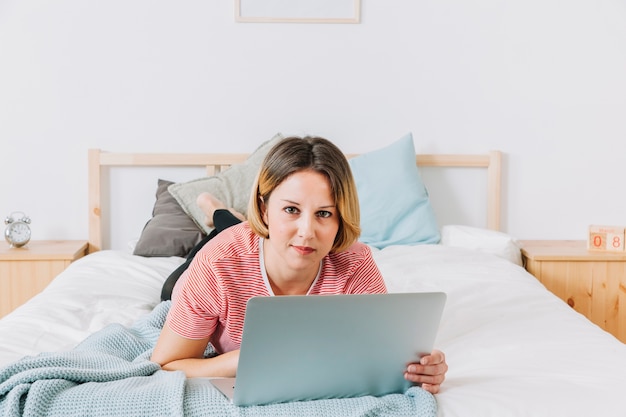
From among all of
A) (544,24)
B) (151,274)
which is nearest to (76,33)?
(151,274)

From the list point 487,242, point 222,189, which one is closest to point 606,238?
point 487,242

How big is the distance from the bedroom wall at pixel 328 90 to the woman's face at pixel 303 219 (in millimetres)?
1720

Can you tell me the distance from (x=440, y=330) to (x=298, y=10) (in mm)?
1695

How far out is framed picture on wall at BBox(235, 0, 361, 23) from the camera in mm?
3061

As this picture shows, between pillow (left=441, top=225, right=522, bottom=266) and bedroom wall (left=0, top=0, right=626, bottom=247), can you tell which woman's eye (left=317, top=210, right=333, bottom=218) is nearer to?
pillow (left=441, top=225, right=522, bottom=266)

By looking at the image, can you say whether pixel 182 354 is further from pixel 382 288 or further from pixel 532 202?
pixel 532 202

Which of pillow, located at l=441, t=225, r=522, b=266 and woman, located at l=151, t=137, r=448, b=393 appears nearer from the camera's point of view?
woman, located at l=151, t=137, r=448, b=393

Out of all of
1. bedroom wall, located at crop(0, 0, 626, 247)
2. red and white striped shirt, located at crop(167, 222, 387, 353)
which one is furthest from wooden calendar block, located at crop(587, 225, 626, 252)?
red and white striped shirt, located at crop(167, 222, 387, 353)

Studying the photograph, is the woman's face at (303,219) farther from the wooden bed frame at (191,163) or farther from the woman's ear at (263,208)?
the wooden bed frame at (191,163)

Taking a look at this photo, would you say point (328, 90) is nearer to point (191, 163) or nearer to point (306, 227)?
point (191, 163)

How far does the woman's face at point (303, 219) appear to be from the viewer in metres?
1.40

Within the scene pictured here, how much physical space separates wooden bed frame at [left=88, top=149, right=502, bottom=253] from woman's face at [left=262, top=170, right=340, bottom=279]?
5.51ft

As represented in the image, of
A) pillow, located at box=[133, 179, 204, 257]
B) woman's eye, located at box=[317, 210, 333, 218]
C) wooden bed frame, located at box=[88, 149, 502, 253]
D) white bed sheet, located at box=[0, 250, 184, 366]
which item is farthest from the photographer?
wooden bed frame, located at box=[88, 149, 502, 253]

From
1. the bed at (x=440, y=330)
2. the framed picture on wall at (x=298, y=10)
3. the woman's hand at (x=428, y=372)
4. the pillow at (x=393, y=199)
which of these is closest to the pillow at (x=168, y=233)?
the bed at (x=440, y=330)
